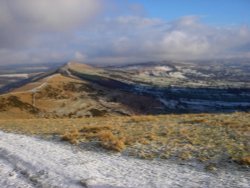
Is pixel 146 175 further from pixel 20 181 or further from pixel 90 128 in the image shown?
pixel 90 128

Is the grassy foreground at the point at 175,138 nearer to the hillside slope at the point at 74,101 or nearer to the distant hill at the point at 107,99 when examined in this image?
the hillside slope at the point at 74,101

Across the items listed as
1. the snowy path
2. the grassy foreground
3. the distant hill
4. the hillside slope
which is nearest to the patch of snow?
the distant hill

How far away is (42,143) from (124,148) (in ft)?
20.6

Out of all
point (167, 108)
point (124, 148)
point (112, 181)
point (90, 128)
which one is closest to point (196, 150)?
point (124, 148)

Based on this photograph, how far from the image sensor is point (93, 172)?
1803cm

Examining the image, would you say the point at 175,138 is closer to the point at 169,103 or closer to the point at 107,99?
the point at 107,99

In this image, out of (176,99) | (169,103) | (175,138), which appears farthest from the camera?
(176,99)

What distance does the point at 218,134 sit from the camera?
2475 centimetres

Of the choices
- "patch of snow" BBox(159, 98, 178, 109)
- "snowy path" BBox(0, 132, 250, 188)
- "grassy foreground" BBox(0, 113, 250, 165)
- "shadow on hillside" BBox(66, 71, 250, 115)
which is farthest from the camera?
"patch of snow" BBox(159, 98, 178, 109)

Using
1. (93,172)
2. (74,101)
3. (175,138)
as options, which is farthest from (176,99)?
A: (93,172)

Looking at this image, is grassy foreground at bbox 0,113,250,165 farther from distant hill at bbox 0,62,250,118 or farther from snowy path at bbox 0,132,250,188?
distant hill at bbox 0,62,250,118

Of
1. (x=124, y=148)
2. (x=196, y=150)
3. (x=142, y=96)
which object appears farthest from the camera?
(x=142, y=96)

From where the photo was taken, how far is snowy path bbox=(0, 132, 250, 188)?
16094 millimetres

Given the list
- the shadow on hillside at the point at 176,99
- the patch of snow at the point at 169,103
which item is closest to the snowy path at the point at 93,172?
the shadow on hillside at the point at 176,99
